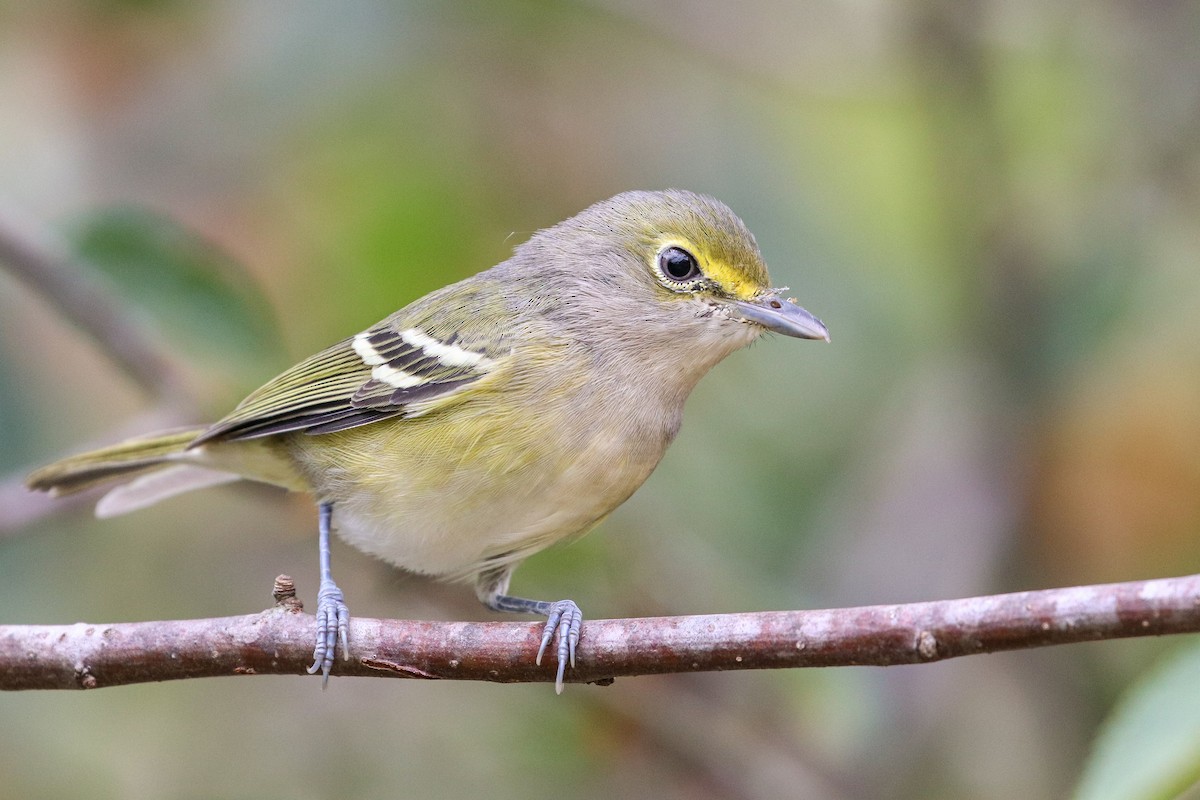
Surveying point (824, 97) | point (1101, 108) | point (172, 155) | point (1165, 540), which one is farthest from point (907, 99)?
point (172, 155)

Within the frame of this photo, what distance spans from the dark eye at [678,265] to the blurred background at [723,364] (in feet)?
4.09

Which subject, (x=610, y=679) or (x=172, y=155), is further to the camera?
(x=172, y=155)

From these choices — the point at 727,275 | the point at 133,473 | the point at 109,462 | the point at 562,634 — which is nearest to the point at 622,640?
the point at 562,634

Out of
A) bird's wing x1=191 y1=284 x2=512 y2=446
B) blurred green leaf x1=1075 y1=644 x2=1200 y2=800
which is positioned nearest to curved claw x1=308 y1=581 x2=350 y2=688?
bird's wing x1=191 y1=284 x2=512 y2=446

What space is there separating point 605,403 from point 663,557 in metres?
1.60

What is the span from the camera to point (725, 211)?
370 cm

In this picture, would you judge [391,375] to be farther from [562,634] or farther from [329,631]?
[562,634]

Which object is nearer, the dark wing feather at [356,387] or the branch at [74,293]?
the dark wing feather at [356,387]

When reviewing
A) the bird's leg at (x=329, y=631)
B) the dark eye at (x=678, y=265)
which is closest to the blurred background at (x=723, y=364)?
the bird's leg at (x=329, y=631)

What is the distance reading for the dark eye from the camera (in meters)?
3.63

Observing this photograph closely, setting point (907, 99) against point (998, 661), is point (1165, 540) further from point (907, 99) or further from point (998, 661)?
point (907, 99)

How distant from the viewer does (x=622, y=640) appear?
8.62 feet

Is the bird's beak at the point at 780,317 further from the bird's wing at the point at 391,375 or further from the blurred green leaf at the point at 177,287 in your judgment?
the blurred green leaf at the point at 177,287

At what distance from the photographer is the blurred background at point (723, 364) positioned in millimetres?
4648
